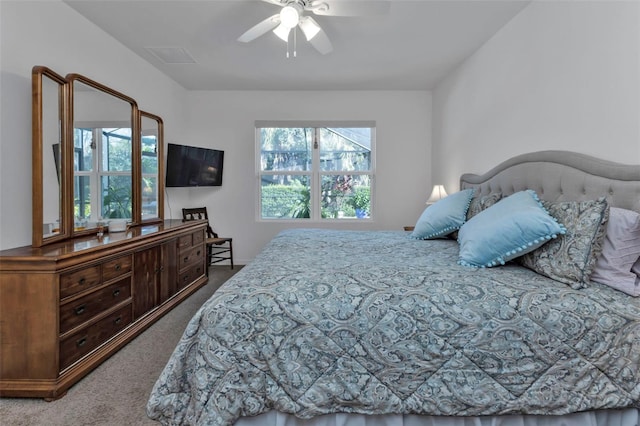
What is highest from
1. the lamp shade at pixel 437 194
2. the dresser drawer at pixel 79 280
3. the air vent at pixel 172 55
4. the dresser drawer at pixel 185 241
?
the air vent at pixel 172 55

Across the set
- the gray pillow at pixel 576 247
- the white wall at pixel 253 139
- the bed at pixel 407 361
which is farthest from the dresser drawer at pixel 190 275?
the gray pillow at pixel 576 247

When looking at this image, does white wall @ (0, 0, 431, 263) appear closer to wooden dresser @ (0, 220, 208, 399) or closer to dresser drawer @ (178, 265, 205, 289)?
dresser drawer @ (178, 265, 205, 289)

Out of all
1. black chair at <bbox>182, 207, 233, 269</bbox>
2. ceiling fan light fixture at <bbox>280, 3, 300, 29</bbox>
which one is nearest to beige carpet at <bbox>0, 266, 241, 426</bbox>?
black chair at <bbox>182, 207, 233, 269</bbox>

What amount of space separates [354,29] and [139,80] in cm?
237

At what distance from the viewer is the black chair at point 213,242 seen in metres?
A: 4.29

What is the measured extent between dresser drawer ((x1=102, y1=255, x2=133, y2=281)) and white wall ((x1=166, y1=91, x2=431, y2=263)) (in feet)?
7.35

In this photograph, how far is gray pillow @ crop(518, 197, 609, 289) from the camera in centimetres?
142

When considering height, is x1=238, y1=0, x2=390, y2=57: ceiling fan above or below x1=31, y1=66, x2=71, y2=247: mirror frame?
above

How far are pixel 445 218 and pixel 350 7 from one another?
1.72 m

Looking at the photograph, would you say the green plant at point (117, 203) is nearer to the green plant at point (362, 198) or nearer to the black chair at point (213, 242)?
the black chair at point (213, 242)

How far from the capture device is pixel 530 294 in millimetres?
1307

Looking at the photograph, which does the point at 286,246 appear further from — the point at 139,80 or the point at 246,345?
the point at 139,80

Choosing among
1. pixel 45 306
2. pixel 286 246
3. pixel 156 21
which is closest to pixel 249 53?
pixel 156 21

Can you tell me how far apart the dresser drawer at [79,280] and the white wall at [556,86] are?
10.3 feet
